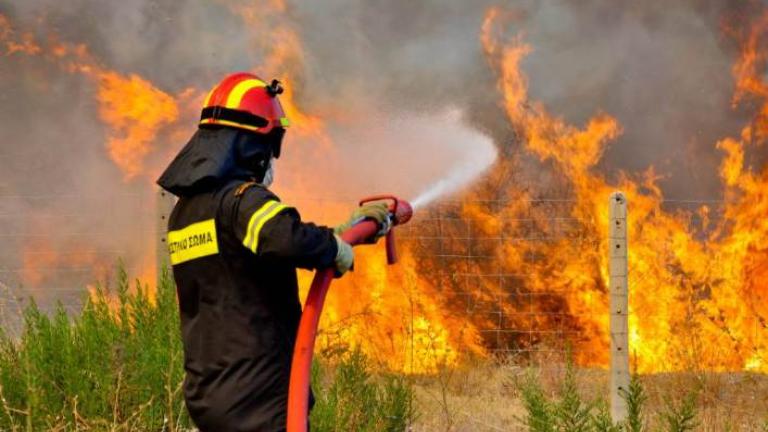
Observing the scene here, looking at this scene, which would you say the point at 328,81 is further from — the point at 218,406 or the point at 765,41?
the point at 218,406

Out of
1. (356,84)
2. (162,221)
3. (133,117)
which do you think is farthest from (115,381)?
(356,84)

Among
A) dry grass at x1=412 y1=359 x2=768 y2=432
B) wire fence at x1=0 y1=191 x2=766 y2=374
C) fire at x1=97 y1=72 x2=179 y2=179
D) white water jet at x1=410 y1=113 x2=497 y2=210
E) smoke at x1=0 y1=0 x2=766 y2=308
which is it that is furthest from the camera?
white water jet at x1=410 y1=113 x2=497 y2=210

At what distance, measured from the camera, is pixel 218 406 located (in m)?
2.83

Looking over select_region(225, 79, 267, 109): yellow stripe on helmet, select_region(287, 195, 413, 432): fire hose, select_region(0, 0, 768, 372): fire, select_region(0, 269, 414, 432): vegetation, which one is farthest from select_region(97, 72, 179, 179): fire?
select_region(287, 195, 413, 432): fire hose

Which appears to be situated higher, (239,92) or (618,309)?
(239,92)

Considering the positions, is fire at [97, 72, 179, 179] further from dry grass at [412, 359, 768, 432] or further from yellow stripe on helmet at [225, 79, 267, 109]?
yellow stripe on helmet at [225, 79, 267, 109]

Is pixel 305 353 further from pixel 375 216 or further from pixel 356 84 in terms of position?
pixel 356 84

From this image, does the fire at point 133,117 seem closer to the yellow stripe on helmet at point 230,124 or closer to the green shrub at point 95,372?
the green shrub at point 95,372

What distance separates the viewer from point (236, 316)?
9.23 feet

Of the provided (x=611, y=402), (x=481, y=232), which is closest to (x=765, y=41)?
(x=481, y=232)

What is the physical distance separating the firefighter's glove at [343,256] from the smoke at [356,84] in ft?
25.1

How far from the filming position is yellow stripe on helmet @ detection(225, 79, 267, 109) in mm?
2949

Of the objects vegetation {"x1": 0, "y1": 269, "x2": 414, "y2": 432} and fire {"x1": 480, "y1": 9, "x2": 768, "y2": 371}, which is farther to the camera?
fire {"x1": 480, "y1": 9, "x2": 768, "y2": 371}

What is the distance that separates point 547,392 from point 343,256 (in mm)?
4792
